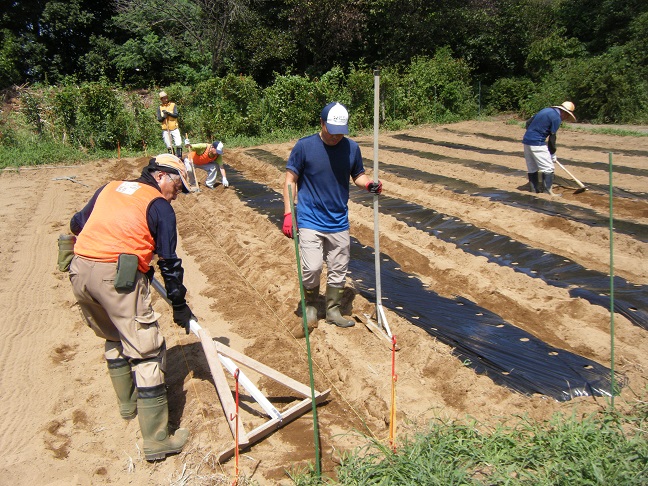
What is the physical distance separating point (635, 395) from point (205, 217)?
613cm

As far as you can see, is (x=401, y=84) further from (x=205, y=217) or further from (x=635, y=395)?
(x=635, y=395)

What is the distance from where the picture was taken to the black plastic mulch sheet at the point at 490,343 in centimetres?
356

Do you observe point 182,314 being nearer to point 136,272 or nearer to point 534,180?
point 136,272

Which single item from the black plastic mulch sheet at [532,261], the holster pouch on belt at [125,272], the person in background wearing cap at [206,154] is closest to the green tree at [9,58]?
the person in background wearing cap at [206,154]

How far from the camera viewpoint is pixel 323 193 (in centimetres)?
420

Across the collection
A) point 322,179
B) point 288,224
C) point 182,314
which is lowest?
point 182,314

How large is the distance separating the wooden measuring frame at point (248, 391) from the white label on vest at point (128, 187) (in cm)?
76

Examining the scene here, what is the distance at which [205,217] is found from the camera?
807 cm

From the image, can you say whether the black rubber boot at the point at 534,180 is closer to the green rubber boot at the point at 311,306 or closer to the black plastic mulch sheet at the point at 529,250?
the black plastic mulch sheet at the point at 529,250

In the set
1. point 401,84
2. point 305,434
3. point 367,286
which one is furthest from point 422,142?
point 305,434

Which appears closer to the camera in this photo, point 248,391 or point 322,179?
point 248,391

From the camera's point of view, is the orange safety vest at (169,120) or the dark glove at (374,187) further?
the orange safety vest at (169,120)

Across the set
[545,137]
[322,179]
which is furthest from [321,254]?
[545,137]

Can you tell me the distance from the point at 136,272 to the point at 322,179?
169cm
